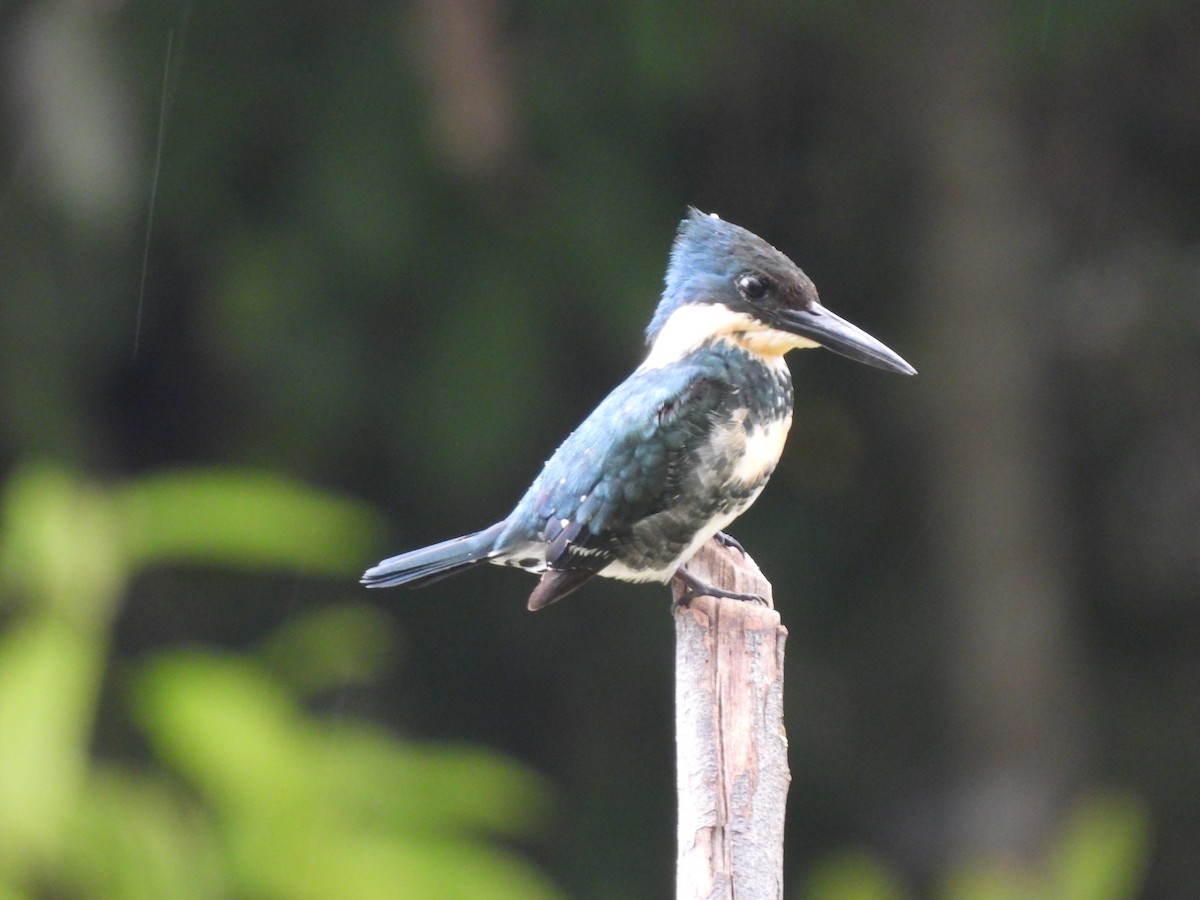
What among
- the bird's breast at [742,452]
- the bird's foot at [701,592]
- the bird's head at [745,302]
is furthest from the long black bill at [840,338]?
the bird's foot at [701,592]

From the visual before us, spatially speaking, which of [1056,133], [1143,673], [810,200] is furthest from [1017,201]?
[1143,673]

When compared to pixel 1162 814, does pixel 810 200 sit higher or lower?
higher

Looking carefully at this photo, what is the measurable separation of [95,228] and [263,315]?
475 millimetres

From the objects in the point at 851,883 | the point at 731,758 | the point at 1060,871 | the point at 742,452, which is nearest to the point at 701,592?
the point at 742,452

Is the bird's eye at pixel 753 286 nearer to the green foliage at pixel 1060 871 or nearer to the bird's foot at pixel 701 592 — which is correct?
the bird's foot at pixel 701 592

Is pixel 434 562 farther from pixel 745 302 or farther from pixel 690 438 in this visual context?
pixel 745 302

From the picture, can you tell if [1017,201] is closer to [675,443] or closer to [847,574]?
[847,574]

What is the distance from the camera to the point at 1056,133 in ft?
14.9

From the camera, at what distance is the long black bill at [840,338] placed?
2164mm

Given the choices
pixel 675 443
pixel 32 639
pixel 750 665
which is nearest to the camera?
pixel 750 665

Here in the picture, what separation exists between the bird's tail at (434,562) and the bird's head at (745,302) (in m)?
0.40

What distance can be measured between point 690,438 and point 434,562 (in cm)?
44

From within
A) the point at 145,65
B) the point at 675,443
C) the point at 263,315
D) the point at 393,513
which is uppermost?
the point at 145,65

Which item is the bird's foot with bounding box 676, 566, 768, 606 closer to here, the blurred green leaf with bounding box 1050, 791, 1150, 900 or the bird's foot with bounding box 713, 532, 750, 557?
the bird's foot with bounding box 713, 532, 750, 557
